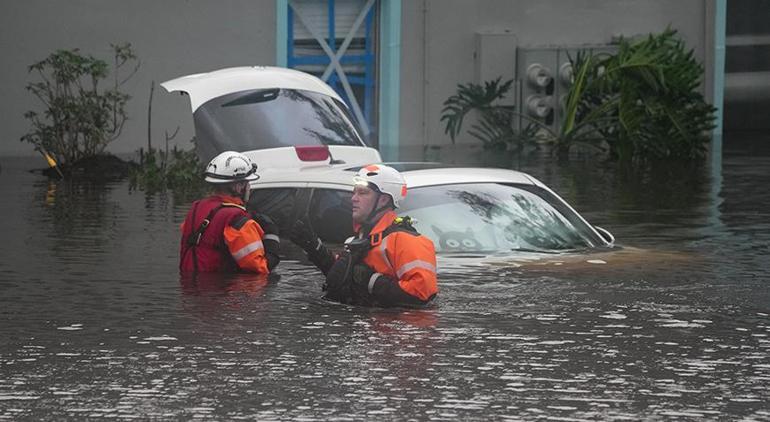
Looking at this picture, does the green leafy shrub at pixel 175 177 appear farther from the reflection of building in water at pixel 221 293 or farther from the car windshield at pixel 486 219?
the reflection of building in water at pixel 221 293

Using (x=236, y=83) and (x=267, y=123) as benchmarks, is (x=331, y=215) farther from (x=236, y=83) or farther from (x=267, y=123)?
(x=236, y=83)

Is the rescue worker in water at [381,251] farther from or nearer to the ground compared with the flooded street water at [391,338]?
farther from the ground

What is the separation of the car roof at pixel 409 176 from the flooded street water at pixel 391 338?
0.71 metres

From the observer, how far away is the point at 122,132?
26391mm

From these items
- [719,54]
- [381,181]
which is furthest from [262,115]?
[719,54]

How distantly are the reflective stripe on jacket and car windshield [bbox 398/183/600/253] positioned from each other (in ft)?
6.51

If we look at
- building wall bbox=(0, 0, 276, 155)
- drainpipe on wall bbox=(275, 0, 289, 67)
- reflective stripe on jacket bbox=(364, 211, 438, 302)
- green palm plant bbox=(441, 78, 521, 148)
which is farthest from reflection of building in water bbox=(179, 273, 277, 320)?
green palm plant bbox=(441, 78, 521, 148)

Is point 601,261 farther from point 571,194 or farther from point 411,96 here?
point 411,96

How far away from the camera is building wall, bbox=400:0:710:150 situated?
94.7ft

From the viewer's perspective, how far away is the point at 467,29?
29359 millimetres

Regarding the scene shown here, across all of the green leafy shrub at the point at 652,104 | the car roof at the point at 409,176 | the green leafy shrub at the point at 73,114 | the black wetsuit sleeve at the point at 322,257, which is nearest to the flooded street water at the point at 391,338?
the black wetsuit sleeve at the point at 322,257

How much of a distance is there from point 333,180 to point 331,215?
0.92 ft

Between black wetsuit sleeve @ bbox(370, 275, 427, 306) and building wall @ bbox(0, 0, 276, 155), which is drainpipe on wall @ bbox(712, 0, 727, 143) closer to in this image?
building wall @ bbox(0, 0, 276, 155)

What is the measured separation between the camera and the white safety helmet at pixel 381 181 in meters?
10.8
